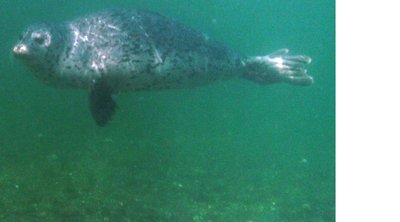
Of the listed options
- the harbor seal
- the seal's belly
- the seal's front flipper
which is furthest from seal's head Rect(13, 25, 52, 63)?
the seal's front flipper

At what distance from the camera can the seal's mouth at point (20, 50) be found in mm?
6290

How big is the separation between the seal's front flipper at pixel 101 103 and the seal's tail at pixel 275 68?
3.17 meters

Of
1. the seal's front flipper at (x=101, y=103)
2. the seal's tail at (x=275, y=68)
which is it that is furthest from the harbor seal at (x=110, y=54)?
the seal's tail at (x=275, y=68)

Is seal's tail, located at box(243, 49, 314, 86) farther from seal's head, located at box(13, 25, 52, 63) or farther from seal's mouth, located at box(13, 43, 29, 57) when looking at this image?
seal's mouth, located at box(13, 43, 29, 57)

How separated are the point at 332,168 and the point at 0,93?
14004 millimetres

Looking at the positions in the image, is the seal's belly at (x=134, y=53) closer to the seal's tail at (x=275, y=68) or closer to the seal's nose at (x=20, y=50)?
the seal's nose at (x=20, y=50)

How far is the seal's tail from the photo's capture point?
28.7 feet

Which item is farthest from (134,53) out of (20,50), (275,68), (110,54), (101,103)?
(275,68)

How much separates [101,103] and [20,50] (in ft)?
4.51

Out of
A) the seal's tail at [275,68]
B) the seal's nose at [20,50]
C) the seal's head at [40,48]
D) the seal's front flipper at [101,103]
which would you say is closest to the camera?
the seal's nose at [20,50]

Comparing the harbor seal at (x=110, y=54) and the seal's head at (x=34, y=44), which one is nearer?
the seal's head at (x=34, y=44)

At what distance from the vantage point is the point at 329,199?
320 inches
